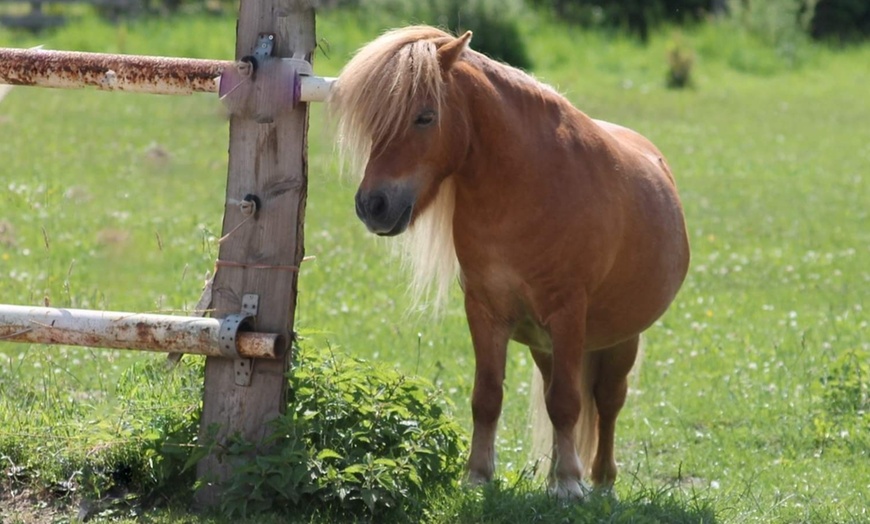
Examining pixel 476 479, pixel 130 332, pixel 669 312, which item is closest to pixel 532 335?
pixel 476 479

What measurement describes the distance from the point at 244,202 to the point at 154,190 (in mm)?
7717

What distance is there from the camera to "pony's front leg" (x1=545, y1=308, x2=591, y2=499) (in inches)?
174

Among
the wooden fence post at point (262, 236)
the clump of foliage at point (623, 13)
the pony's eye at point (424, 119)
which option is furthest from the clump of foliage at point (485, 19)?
the pony's eye at point (424, 119)

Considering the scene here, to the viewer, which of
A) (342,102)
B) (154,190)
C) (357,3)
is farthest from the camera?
(357,3)

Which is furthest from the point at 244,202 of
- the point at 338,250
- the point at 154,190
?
the point at 154,190

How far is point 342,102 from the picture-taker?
158 inches

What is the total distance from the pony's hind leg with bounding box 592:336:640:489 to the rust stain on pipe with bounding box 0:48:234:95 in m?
2.27

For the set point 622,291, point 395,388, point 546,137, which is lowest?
point 395,388

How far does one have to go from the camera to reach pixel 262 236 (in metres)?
4.27

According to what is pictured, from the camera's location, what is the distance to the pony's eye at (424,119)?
397 centimetres

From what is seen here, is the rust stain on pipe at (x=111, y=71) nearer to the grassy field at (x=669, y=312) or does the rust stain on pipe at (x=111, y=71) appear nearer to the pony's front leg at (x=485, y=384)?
the grassy field at (x=669, y=312)

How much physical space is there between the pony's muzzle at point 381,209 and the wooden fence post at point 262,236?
1.46 ft

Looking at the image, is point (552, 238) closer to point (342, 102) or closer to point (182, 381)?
point (342, 102)

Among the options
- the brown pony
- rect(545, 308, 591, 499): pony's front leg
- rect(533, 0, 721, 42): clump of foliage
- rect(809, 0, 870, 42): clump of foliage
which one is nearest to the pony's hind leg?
the brown pony
